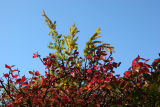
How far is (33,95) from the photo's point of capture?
11.9 feet

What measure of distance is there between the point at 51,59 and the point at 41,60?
0.22 metres

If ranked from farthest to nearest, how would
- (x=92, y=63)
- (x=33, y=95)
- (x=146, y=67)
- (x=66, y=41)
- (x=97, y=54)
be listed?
(x=66, y=41) < (x=92, y=63) < (x=97, y=54) < (x=33, y=95) < (x=146, y=67)

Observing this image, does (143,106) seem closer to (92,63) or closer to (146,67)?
(146,67)

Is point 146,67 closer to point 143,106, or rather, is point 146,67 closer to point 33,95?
point 143,106

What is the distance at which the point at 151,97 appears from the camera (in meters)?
2.38

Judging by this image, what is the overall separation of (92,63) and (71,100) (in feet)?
3.71

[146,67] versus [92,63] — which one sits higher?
[92,63]

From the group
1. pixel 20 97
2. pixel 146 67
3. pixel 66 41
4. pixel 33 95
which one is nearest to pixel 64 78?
pixel 33 95

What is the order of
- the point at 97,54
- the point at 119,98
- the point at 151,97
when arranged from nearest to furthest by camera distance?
the point at 151,97 → the point at 119,98 → the point at 97,54

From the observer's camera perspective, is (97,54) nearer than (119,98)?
No

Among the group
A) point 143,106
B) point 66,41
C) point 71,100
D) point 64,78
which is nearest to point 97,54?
point 64,78

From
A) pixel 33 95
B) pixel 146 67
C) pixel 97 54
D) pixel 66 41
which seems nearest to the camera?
pixel 146 67

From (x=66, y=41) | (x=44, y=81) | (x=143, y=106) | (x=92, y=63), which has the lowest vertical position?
(x=143, y=106)

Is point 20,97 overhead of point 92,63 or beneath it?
beneath
